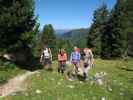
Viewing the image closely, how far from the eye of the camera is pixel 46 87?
20328 mm

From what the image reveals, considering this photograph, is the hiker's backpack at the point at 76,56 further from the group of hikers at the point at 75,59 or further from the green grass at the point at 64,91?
the green grass at the point at 64,91

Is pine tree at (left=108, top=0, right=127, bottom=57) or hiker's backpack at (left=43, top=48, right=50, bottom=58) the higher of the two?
pine tree at (left=108, top=0, right=127, bottom=57)

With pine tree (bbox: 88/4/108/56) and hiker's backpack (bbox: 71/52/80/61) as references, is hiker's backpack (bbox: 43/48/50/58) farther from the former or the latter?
pine tree (bbox: 88/4/108/56)

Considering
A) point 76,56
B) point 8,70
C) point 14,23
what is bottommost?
point 8,70

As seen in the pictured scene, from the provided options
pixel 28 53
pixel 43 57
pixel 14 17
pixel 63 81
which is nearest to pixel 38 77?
pixel 63 81

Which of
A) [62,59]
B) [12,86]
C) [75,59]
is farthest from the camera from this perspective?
[62,59]

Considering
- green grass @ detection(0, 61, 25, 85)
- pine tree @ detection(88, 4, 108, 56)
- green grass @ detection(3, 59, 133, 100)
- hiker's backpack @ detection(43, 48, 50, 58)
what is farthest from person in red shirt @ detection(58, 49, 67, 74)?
pine tree @ detection(88, 4, 108, 56)

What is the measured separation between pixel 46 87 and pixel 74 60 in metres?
4.04

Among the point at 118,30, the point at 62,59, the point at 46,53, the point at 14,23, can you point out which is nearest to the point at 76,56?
the point at 62,59

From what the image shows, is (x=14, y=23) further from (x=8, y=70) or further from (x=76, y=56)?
(x=76, y=56)

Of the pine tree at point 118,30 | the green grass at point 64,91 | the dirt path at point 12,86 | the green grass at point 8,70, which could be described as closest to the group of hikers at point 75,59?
the green grass at point 64,91

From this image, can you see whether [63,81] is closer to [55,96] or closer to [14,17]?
[55,96]

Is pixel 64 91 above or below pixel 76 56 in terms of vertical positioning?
below

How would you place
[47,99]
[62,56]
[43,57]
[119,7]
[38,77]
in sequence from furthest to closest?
[119,7]
[43,57]
[62,56]
[38,77]
[47,99]
